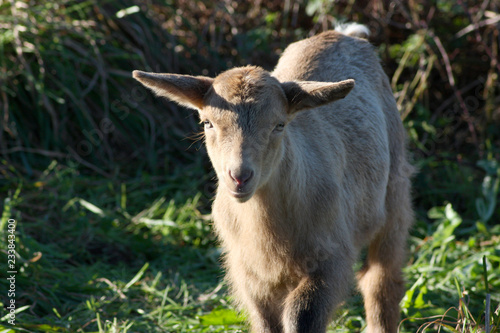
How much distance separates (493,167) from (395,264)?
1947mm

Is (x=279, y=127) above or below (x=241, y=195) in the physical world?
above

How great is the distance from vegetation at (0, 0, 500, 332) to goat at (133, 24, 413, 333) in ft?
1.91

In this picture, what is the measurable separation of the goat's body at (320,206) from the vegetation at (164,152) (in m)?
0.60

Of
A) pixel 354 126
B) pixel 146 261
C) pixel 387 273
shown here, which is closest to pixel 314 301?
pixel 387 273

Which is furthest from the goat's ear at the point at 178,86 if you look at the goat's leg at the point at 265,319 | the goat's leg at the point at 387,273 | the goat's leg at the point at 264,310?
the goat's leg at the point at 387,273

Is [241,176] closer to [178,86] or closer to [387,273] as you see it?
[178,86]

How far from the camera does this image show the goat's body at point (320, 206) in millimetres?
3262

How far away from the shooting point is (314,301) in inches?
126

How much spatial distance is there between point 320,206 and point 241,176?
2.28ft

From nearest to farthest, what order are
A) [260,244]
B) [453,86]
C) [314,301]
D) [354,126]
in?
[314,301] → [260,244] → [354,126] → [453,86]

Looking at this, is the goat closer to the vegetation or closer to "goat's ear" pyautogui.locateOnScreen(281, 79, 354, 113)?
"goat's ear" pyautogui.locateOnScreen(281, 79, 354, 113)

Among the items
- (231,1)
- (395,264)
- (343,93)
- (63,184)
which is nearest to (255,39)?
(231,1)

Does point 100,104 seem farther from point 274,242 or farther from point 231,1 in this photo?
point 274,242

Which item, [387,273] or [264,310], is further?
[387,273]
